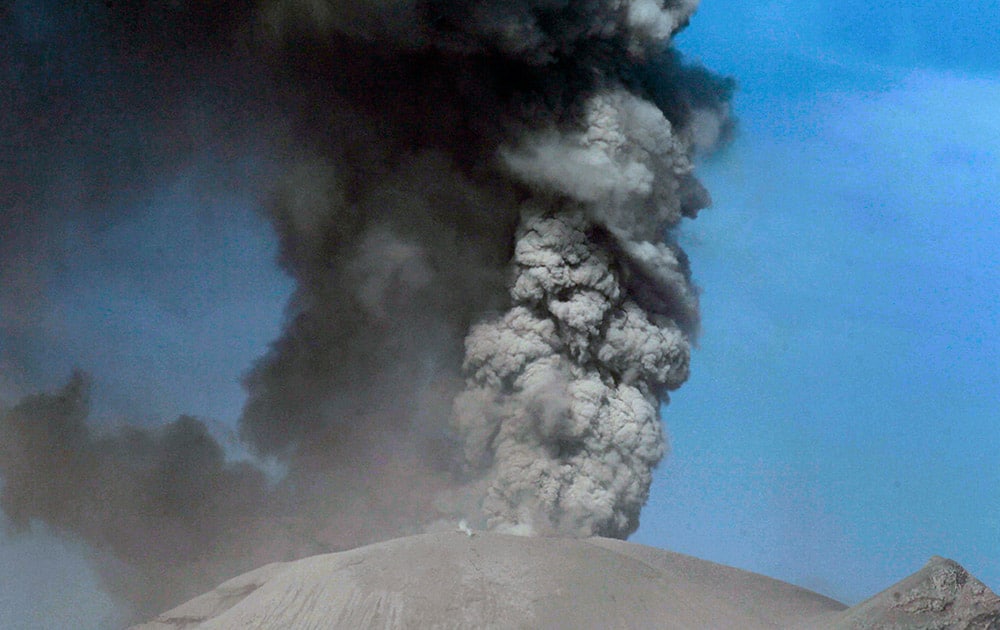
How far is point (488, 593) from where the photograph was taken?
19828mm

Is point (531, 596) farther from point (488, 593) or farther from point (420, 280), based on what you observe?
point (420, 280)

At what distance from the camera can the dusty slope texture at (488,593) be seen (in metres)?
19.5

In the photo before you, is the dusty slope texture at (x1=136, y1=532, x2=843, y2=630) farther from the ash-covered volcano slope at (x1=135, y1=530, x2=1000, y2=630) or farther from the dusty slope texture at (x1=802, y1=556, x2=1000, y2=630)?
the dusty slope texture at (x1=802, y1=556, x2=1000, y2=630)

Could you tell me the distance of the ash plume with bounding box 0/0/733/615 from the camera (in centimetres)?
2588

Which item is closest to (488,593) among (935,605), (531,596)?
(531,596)

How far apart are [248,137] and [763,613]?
1555 cm

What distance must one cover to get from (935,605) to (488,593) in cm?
662

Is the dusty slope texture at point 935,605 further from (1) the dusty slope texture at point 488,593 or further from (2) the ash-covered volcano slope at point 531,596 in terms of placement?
(1) the dusty slope texture at point 488,593

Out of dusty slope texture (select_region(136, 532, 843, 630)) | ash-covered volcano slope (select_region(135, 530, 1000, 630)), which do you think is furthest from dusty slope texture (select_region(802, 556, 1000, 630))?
dusty slope texture (select_region(136, 532, 843, 630))

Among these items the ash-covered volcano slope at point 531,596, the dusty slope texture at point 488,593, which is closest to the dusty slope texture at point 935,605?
the ash-covered volcano slope at point 531,596

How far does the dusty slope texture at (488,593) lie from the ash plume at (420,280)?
3.65m

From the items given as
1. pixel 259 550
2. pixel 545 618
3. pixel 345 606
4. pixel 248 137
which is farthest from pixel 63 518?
pixel 545 618

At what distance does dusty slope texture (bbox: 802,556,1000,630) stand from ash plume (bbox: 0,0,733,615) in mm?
6531

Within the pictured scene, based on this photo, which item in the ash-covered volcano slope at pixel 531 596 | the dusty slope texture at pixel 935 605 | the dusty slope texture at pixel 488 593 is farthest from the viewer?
the dusty slope texture at pixel 488 593
